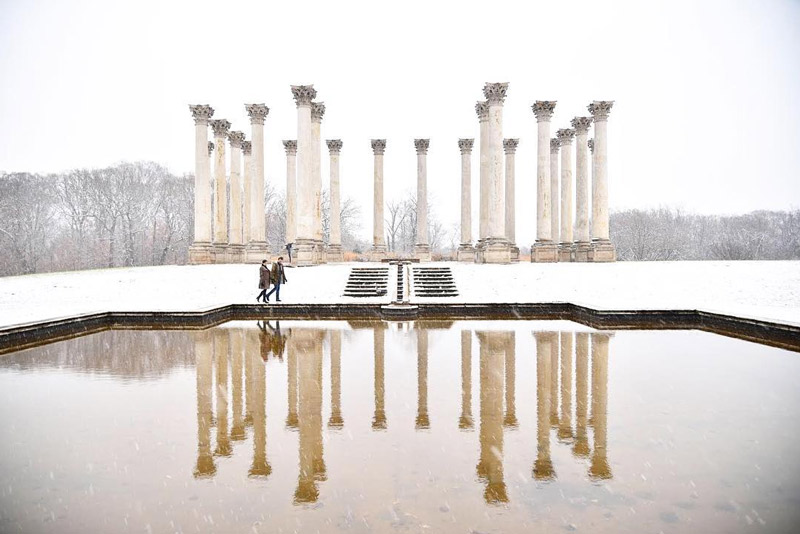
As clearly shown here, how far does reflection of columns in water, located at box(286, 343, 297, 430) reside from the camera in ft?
24.2

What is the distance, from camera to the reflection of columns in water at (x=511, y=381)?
7324 millimetres

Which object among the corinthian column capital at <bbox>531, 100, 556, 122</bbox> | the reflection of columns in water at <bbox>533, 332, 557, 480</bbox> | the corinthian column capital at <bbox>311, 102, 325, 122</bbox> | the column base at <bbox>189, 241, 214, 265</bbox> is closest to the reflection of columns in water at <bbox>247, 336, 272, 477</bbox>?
the reflection of columns in water at <bbox>533, 332, 557, 480</bbox>

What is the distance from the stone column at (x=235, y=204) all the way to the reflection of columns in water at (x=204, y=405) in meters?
30.4

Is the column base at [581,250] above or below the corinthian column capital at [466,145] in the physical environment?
below

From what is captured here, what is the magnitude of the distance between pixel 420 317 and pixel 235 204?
28824mm

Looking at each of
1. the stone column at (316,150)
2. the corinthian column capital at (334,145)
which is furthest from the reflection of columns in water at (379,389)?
the corinthian column capital at (334,145)

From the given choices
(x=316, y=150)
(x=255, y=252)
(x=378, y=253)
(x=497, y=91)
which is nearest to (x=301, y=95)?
(x=316, y=150)

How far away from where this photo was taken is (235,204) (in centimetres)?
4353

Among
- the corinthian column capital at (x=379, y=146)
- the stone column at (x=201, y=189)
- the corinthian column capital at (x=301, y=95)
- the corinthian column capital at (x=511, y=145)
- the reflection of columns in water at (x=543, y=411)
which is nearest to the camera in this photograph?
the reflection of columns in water at (x=543, y=411)

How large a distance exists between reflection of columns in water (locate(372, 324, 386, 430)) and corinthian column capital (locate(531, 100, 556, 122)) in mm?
30300

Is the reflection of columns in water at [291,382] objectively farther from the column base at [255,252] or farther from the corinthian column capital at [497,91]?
the corinthian column capital at [497,91]

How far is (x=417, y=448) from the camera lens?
248 inches

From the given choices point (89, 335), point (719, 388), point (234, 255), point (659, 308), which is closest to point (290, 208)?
point (234, 255)

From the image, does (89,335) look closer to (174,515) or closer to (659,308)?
(174,515)
